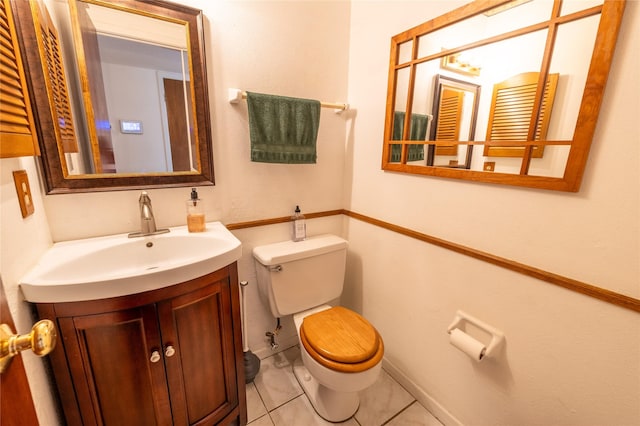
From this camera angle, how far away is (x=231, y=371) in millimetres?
1132

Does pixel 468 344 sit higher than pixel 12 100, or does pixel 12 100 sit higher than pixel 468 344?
pixel 12 100

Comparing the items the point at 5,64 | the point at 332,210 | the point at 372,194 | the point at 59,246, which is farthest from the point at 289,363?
the point at 5,64

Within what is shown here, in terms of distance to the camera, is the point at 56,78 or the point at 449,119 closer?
the point at 56,78

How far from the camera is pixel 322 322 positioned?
1341mm

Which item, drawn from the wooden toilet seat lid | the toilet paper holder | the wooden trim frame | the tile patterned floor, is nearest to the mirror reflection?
the wooden trim frame

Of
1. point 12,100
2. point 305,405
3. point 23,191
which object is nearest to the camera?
point 12,100

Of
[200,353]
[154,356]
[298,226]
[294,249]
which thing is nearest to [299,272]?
[294,249]

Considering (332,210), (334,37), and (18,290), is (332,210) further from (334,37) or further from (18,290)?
(18,290)

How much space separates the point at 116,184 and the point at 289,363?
52.1 inches

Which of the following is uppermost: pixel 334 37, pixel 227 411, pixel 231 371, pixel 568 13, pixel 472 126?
pixel 334 37

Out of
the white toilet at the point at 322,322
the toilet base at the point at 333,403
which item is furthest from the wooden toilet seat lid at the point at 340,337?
the toilet base at the point at 333,403

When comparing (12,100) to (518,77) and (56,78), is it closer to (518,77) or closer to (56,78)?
(56,78)

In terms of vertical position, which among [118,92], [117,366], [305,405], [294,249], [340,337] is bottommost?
[305,405]

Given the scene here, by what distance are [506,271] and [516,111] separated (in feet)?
1.89
